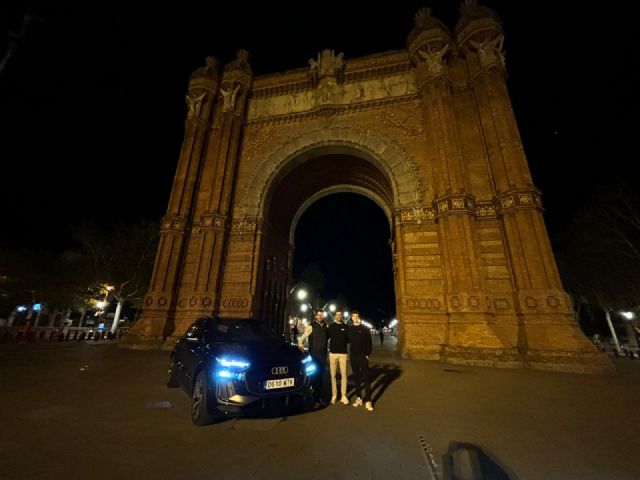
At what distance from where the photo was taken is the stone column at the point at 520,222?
8.86 meters

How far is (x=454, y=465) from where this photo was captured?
2.85m

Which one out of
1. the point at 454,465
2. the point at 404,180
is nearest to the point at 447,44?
the point at 404,180

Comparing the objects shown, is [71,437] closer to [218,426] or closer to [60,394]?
[218,426]

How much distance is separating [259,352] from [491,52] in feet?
57.6

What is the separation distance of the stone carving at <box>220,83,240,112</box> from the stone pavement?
51.4 feet

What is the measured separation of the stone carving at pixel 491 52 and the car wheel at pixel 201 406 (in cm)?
1766

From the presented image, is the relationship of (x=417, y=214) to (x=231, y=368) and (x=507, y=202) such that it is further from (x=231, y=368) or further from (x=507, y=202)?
(x=231, y=368)

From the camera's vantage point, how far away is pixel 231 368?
4.00 m

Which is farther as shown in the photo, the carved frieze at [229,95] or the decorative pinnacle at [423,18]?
the carved frieze at [229,95]

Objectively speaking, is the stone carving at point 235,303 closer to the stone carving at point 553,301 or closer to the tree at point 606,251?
the stone carving at point 553,301

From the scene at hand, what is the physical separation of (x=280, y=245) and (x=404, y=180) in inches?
343

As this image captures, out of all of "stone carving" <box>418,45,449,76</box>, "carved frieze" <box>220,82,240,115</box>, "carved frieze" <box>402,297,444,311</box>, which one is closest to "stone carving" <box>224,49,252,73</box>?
"carved frieze" <box>220,82,240,115</box>

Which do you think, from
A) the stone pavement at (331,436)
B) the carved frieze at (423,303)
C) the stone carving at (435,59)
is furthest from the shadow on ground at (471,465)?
the stone carving at (435,59)

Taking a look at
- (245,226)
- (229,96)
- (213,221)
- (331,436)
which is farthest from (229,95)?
(331,436)
